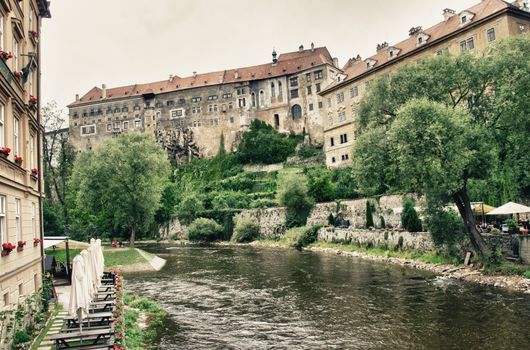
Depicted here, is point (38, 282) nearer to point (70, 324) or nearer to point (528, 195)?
point (70, 324)

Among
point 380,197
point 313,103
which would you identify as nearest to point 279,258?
point 380,197

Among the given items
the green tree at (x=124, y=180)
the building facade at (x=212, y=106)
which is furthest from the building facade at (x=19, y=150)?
the building facade at (x=212, y=106)

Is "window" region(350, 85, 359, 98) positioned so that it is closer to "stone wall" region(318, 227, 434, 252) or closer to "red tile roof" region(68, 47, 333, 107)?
"red tile roof" region(68, 47, 333, 107)

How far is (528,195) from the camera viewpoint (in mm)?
28453

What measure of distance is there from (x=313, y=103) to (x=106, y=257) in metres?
52.2

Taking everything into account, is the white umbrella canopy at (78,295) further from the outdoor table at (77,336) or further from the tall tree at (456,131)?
the tall tree at (456,131)

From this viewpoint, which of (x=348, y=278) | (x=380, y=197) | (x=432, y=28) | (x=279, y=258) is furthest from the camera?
(x=432, y=28)

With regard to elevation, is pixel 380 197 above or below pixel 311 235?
above

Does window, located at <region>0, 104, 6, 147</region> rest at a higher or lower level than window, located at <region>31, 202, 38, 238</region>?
higher

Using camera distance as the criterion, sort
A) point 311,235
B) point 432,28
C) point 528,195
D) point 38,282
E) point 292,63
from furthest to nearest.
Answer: point 292,63
point 432,28
point 311,235
point 528,195
point 38,282

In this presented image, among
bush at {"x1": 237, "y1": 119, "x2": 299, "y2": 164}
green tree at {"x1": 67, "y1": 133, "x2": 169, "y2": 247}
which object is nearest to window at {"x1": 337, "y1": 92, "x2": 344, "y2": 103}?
bush at {"x1": 237, "y1": 119, "x2": 299, "y2": 164}

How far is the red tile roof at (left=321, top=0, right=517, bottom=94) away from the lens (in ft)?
130

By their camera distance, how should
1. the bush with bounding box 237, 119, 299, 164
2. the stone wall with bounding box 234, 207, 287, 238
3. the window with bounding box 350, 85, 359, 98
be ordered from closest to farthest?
the stone wall with bounding box 234, 207, 287, 238, the window with bounding box 350, 85, 359, 98, the bush with bounding box 237, 119, 299, 164

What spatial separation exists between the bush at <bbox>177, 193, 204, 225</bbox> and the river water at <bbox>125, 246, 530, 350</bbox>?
3276 cm
